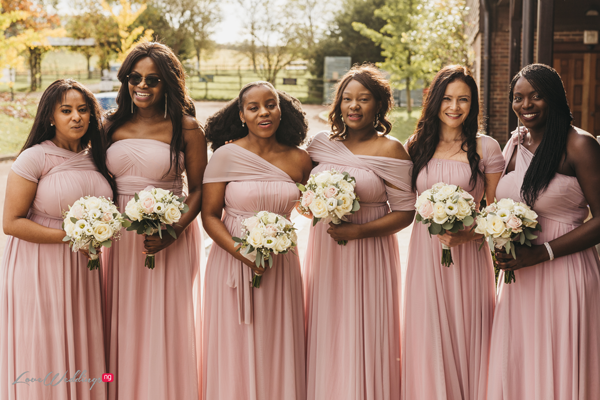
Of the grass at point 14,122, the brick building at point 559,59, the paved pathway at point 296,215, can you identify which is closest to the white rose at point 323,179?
the paved pathway at point 296,215

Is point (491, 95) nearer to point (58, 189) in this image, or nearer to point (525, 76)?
point (525, 76)

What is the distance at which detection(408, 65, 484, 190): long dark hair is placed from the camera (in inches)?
168

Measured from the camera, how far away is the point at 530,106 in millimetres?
3898

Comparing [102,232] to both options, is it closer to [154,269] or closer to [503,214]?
[154,269]

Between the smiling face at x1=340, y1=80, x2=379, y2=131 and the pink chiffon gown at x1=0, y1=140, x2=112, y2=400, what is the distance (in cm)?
199

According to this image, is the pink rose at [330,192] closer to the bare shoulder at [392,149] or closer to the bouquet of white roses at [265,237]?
the bouquet of white roses at [265,237]

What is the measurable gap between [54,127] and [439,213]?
9.20 ft

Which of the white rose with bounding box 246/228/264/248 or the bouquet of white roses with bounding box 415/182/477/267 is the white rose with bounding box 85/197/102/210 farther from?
the bouquet of white roses with bounding box 415/182/477/267

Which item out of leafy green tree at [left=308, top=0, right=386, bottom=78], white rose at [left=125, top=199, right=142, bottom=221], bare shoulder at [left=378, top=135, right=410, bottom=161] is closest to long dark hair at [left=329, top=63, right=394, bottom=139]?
Answer: bare shoulder at [left=378, top=135, right=410, bottom=161]

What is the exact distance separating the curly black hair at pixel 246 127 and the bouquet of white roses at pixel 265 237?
0.83 metres

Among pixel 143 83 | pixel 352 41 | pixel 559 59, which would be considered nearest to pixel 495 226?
pixel 143 83

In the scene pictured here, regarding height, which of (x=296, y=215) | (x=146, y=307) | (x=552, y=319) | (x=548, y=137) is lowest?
(x=296, y=215)

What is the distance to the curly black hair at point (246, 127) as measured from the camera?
14.7 ft

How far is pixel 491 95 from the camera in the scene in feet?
56.7
